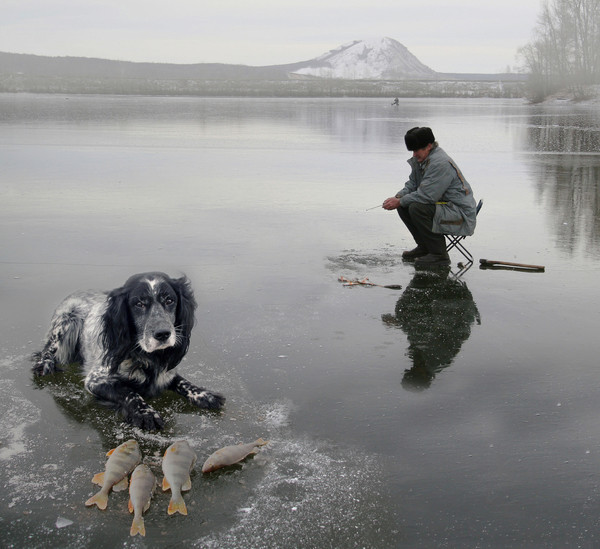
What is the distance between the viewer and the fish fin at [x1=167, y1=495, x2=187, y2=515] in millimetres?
3721

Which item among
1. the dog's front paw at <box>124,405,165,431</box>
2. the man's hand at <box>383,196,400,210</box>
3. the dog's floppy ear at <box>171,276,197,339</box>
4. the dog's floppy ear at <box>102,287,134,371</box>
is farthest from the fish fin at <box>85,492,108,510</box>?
the man's hand at <box>383,196,400,210</box>

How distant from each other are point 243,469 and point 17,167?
15.6 m

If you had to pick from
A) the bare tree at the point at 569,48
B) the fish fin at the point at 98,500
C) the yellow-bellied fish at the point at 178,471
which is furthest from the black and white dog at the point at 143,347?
the bare tree at the point at 569,48

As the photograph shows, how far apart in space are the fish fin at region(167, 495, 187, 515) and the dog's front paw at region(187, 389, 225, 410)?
1268 mm

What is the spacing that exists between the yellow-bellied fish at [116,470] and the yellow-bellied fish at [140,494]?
10cm

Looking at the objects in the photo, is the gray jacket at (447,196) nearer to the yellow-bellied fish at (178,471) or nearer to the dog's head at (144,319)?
the dog's head at (144,319)

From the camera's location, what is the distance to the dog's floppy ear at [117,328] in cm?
499

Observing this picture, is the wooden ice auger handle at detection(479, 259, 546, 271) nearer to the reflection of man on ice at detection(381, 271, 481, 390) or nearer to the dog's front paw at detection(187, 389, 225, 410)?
the reflection of man on ice at detection(381, 271, 481, 390)

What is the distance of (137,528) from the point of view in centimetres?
355

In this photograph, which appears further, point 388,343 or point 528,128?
point 528,128

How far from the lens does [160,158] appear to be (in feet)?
67.8

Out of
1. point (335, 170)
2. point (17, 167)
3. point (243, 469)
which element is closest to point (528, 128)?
point (335, 170)

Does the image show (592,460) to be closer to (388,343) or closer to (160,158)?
(388,343)

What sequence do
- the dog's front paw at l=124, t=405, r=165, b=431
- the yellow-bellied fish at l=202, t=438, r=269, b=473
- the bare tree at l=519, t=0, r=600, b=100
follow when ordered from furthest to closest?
the bare tree at l=519, t=0, r=600, b=100 < the dog's front paw at l=124, t=405, r=165, b=431 < the yellow-bellied fish at l=202, t=438, r=269, b=473
